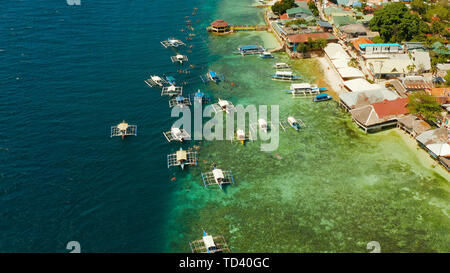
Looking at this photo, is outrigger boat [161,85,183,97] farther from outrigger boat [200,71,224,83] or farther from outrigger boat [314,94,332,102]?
outrigger boat [314,94,332,102]

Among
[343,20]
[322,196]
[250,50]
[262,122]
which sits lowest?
[322,196]

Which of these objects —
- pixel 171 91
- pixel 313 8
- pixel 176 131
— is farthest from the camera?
pixel 313 8

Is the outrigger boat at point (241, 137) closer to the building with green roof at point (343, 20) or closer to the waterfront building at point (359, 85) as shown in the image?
the waterfront building at point (359, 85)

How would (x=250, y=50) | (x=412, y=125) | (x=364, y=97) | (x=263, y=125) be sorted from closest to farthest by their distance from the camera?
1. (x=412, y=125)
2. (x=263, y=125)
3. (x=364, y=97)
4. (x=250, y=50)

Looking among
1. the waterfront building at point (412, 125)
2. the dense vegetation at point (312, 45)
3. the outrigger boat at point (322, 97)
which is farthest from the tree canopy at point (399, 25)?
the waterfront building at point (412, 125)

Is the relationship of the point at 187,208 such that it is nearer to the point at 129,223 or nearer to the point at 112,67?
the point at 129,223

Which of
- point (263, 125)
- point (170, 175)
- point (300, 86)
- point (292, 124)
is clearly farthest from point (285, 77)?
point (170, 175)

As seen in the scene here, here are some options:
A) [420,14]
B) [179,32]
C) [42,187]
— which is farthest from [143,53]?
[420,14]

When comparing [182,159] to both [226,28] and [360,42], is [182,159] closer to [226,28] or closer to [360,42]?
[226,28]
